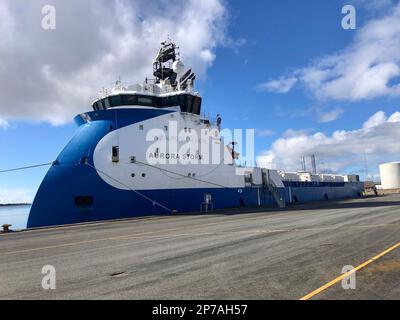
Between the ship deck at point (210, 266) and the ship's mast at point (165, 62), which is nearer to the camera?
the ship deck at point (210, 266)

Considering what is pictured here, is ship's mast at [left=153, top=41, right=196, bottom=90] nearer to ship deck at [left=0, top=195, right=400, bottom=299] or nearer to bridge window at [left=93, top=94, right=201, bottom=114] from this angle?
bridge window at [left=93, top=94, right=201, bottom=114]

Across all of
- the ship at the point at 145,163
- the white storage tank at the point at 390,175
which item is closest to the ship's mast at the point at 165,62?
the ship at the point at 145,163

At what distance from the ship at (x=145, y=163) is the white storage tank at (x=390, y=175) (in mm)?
81648

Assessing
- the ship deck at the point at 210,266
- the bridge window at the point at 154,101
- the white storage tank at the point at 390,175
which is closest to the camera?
the ship deck at the point at 210,266

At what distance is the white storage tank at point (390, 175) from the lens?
334 ft

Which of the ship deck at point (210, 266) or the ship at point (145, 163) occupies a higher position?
the ship at point (145, 163)

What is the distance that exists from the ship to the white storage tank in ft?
268

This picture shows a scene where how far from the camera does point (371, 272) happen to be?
300 inches

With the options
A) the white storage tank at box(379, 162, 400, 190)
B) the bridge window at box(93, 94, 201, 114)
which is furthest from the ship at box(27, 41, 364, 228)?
the white storage tank at box(379, 162, 400, 190)

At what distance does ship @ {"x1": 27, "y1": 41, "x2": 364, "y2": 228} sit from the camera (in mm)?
24203

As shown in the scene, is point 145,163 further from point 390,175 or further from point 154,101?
point 390,175

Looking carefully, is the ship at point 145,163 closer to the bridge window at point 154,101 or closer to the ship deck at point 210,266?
the bridge window at point 154,101
